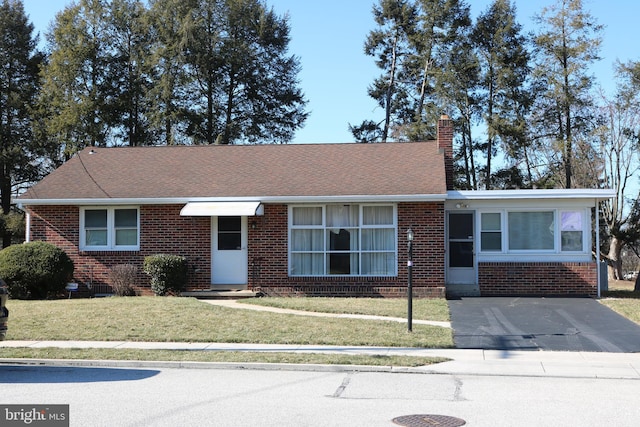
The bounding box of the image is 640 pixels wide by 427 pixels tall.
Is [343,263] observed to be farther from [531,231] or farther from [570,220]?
[570,220]

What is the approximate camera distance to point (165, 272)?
61.7 ft

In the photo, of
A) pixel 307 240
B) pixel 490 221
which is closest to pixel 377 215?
pixel 307 240

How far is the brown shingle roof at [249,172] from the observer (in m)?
19.6

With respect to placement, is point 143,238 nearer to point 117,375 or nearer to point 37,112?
point 117,375

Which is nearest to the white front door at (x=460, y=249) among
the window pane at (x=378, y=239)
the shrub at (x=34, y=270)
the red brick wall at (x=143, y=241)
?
the window pane at (x=378, y=239)

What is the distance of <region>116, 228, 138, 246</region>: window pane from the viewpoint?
19.9m

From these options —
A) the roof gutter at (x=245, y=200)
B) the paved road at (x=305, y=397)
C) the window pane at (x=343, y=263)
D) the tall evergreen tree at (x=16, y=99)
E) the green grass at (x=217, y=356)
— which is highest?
the tall evergreen tree at (x=16, y=99)

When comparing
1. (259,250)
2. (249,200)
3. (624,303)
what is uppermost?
(249,200)

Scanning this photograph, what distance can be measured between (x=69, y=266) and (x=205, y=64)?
20.4 meters

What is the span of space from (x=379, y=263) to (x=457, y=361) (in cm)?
874

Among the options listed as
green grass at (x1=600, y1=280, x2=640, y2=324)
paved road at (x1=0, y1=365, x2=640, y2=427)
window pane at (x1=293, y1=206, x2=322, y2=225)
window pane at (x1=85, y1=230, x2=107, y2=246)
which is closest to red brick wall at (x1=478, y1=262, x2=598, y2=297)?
green grass at (x1=600, y1=280, x2=640, y2=324)

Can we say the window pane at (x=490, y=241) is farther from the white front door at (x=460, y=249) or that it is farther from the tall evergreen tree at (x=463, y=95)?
the tall evergreen tree at (x=463, y=95)

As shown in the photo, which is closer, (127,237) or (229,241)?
(229,241)
